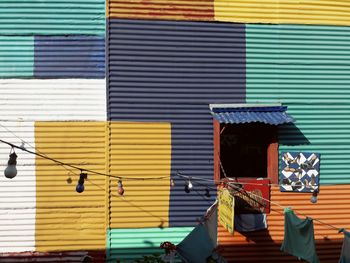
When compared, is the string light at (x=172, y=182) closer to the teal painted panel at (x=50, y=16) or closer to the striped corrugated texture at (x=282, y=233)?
the striped corrugated texture at (x=282, y=233)

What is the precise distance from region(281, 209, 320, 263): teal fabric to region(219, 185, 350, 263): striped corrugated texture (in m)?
1.49

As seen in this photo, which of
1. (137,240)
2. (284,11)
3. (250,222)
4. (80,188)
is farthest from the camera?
(284,11)

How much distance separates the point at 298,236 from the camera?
445 inches

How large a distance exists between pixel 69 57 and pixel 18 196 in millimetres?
3760

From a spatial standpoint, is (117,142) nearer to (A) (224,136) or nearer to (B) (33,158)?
(B) (33,158)

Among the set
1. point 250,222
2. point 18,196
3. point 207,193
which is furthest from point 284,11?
point 18,196

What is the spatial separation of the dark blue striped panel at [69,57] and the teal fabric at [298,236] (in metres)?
→ 5.95

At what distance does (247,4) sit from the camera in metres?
12.9

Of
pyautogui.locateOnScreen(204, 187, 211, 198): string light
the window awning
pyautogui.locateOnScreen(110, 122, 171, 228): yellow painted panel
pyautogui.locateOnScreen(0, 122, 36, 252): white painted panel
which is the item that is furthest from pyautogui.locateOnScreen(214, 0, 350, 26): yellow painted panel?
pyautogui.locateOnScreen(0, 122, 36, 252): white painted panel

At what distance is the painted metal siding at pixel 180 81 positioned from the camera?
40.8ft

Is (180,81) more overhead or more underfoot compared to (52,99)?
more overhead

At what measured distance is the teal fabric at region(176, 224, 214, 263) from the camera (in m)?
10.0

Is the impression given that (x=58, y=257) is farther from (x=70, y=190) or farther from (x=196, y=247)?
(x=196, y=247)

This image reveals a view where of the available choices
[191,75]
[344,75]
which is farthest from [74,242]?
[344,75]
